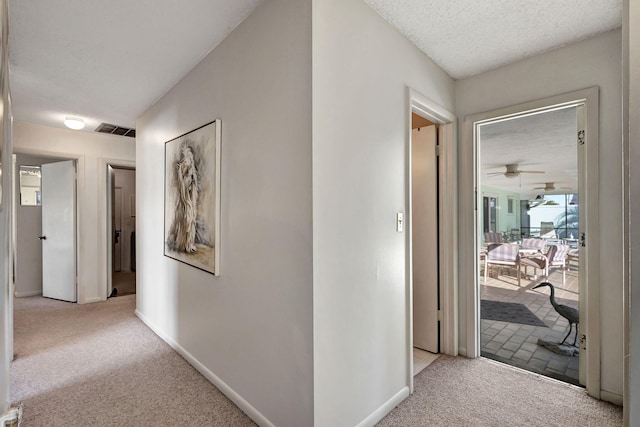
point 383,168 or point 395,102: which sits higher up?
point 395,102

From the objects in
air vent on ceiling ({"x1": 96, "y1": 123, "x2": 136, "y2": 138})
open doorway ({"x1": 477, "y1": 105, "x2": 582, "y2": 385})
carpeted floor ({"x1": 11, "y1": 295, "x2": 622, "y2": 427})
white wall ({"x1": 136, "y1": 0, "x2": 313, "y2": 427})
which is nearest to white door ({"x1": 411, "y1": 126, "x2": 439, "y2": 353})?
carpeted floor ({"x1": 11, "y1": 295, "x2": 622, "y2": 427})

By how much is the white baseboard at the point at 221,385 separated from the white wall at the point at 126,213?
13.9 ft

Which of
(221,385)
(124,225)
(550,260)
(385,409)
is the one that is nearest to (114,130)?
(124,225)

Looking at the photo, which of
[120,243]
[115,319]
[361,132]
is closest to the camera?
[361,132]

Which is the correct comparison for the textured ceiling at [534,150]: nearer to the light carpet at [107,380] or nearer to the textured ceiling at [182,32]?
the textured ceiling at [182,32]

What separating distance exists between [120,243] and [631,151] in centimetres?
770

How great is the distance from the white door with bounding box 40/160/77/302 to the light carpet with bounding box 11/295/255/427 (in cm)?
90

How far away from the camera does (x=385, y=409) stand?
74.5 inches

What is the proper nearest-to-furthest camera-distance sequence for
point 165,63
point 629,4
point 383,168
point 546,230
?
point 629,4
point 383,168
point 165,63
point 546,230

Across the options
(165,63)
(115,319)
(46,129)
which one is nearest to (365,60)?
(165,63)

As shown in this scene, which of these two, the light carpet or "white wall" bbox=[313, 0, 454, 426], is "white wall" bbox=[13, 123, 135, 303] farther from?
"white wall" bbox=[313, 0, 454, 426]

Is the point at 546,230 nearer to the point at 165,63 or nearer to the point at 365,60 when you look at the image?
the point at 365,60

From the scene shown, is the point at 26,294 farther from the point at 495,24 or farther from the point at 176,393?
the point at 495,24

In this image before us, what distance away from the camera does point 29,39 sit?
2070mm
